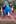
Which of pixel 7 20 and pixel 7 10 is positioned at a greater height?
pixel 7 10

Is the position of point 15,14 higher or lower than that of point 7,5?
lower

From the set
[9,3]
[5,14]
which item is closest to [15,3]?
[9,3]

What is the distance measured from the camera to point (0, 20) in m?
0.63

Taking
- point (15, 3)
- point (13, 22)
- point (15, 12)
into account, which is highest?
point (15, 3)

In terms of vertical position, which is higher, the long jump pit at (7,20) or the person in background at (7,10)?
the person in background at (7,10)

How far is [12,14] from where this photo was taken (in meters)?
0.68

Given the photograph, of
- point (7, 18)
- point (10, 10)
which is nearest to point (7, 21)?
point (7, 18)

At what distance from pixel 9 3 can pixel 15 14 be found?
0.16 m

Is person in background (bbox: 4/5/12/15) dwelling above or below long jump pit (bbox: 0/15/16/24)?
above

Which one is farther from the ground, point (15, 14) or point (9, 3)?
point (9, 3)

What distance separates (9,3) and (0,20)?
0.25 meters

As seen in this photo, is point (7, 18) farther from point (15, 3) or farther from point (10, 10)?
point (15, 3)

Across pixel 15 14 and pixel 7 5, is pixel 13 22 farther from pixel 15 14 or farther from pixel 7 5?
pixel 7 5

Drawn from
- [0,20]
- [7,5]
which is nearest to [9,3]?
[7,5]
